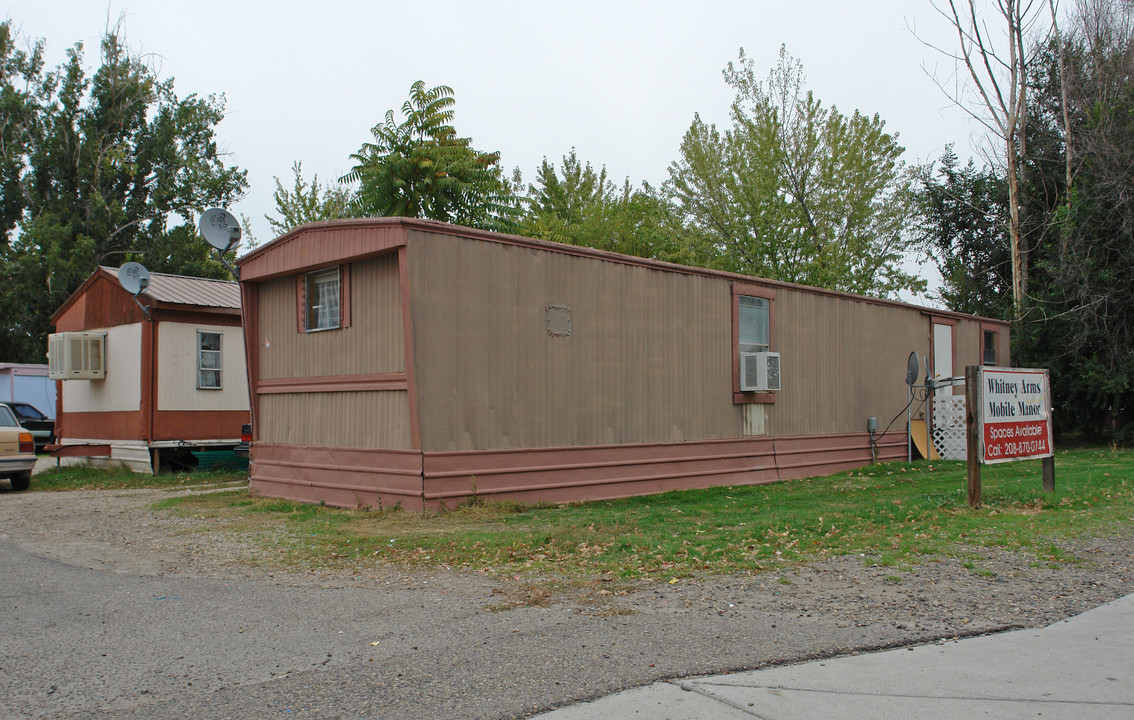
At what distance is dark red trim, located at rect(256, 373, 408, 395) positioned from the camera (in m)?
10.6

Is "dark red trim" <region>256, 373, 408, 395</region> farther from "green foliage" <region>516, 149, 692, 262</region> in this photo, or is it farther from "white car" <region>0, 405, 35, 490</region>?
"green foliage" <region>516, 149, 692, 262</region>

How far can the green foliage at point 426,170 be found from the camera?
70.8 feet

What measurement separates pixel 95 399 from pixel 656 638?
53.2 feet

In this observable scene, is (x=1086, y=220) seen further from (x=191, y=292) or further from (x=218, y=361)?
(x=191, y=292)

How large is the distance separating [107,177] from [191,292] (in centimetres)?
1996

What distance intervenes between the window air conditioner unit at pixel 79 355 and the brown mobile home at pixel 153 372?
2cm

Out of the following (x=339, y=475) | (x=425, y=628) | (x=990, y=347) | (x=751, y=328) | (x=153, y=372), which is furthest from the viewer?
(x=990, y=347)

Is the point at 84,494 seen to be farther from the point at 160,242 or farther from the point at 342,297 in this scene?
the point at 160,242

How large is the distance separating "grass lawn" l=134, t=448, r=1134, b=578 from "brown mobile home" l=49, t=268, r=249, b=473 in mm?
4379

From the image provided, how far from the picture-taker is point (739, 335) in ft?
46.3

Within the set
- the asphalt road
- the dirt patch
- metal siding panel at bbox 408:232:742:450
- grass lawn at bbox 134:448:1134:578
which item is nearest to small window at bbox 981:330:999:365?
grass lawn at bbox 134:448:1134:578

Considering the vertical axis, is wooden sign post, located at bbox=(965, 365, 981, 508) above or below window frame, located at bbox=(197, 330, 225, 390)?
below

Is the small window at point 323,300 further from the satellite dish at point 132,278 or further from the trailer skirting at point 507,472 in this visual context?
the satellite dish at point 132,278

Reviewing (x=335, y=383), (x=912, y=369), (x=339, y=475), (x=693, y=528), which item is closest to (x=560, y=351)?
(x=335, y=383)
